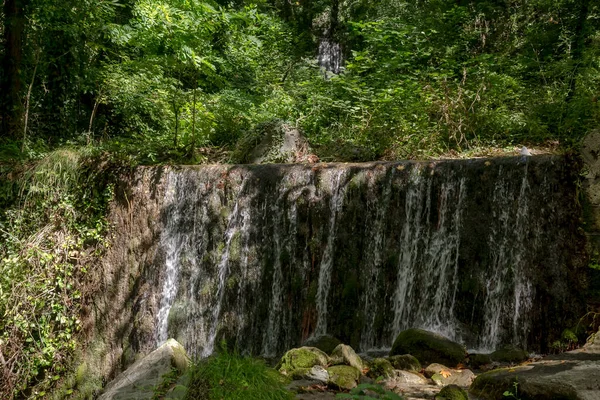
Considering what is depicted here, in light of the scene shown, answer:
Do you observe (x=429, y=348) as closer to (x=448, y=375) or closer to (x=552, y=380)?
(x=448, y=375)

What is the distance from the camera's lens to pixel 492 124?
8969mm

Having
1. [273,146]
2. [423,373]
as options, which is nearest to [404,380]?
[423,373]

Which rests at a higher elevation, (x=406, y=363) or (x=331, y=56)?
(x=331, y=56)

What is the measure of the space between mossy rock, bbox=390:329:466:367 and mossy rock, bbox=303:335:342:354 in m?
0.70

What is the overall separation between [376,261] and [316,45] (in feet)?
39.5

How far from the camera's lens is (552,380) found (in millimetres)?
3826

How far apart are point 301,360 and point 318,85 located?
8703 mm

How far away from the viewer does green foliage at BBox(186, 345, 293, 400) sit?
11.3ft

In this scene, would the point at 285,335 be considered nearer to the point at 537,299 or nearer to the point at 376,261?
the point at 376,261

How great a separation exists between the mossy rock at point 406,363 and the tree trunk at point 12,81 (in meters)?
7.86

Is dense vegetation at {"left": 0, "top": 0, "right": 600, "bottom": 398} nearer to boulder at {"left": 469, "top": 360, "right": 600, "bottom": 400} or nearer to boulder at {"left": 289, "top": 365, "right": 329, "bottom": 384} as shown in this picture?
boulder at {"left": 289, "top": 365, "right": 329, "bottom": 384}

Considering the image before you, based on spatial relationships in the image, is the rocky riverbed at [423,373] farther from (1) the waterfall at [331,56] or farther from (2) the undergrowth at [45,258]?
(1) the waterfall at [331,56]

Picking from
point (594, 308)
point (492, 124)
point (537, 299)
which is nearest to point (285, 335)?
point (537, 299)

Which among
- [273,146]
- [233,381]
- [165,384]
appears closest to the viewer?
[233,381]
